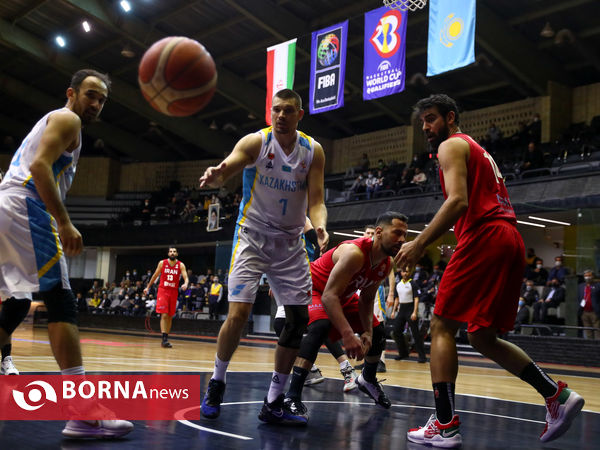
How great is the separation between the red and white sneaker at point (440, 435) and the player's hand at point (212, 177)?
5.64ft

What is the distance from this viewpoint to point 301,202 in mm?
4184

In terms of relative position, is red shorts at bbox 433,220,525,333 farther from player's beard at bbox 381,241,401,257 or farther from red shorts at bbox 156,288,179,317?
red shorts at bbox 156,288,179,317

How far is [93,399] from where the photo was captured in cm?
315

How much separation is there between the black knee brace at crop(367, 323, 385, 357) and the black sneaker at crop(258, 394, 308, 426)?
1373 millimetres

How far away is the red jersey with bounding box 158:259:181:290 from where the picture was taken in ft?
37.8

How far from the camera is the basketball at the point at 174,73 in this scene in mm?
4180

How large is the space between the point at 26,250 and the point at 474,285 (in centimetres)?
226

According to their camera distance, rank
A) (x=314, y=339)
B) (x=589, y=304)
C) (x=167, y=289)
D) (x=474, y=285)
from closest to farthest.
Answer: (x=474, y=285)
(x=314, y=339)
(x=589, y=304)
(x=167, y=289)

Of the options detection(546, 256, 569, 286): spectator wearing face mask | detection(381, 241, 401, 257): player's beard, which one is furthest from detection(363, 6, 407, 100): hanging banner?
detection(381, 241, 401, 257): player's beard

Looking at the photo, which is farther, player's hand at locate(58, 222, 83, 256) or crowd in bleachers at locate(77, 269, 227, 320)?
crowd in bleachers at locate(77, 269, 227, 320)

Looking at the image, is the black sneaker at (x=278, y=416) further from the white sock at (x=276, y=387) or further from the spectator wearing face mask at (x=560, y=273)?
the spectator wearing face mask at (x=560, y=273)

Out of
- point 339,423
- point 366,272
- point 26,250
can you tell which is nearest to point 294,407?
point 339,423

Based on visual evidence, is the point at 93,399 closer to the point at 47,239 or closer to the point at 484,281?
the point at 47,239

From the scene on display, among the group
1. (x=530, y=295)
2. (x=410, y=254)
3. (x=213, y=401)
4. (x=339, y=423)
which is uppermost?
(x=530, y=295)
